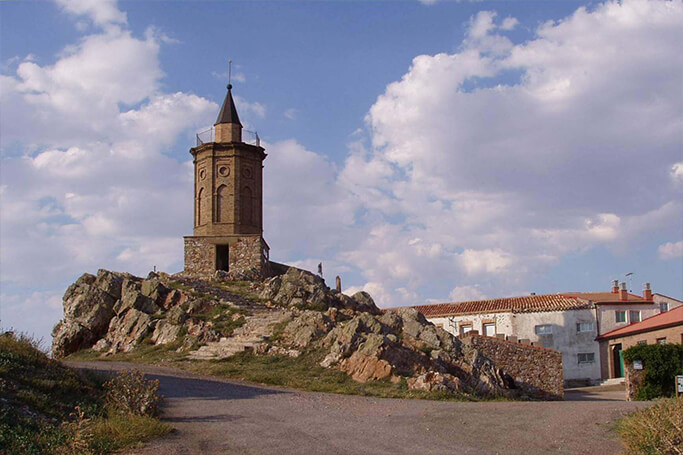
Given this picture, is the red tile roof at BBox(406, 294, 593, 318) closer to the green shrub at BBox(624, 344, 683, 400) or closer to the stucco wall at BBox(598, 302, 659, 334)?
the stucco wall at BBox(598, 302, 659, 334)

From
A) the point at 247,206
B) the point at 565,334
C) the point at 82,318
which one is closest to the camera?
the point at 82,318

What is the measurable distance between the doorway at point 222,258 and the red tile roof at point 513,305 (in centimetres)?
1561

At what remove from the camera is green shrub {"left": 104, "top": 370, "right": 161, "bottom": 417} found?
482 inches

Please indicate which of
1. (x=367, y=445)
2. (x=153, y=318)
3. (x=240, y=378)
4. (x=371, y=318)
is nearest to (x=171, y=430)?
(x=367, y=445)

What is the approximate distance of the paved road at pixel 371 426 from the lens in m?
10.6

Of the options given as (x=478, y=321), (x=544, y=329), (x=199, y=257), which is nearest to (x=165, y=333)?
(x=199, y=257)

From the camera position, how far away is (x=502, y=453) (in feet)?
34.5

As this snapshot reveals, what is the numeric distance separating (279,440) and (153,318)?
722 inches

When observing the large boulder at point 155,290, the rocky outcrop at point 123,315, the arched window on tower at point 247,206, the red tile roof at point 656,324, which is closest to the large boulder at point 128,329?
the rocky outcrop at point 123,315

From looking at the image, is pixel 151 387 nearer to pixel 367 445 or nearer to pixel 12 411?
pixel 12 411

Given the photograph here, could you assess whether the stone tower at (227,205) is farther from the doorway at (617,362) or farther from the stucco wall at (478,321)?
the doorway at (617,362)

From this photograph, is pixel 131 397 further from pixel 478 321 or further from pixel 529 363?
pixel 478 321

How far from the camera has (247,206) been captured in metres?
39.8

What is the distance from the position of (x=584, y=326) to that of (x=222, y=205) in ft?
84.5
